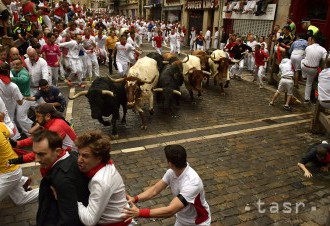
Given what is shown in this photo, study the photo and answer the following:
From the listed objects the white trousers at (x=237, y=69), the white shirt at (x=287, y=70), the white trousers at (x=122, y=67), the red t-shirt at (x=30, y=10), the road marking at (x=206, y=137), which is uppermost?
the red t-shirt at (x=30, y=10)

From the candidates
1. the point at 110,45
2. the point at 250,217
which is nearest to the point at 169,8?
A: the point at 110,45

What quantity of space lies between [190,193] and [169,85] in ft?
22.0

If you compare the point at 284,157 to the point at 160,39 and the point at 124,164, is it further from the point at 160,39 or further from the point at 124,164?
the point at 160,39

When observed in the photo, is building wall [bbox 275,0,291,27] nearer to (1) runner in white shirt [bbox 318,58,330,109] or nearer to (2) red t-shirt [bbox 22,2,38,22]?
(1) runner in white shirt [bbox 318,58,330,109]

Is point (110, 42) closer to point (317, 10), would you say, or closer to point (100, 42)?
point (100, 42)

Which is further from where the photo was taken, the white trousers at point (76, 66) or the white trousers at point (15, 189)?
the white trousers at point (76, 66)

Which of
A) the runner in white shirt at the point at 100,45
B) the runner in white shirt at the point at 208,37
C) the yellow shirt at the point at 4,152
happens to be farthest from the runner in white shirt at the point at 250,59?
the yellow shirt at the point at 4,152

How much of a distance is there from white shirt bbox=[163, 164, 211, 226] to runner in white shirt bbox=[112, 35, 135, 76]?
33.9ft

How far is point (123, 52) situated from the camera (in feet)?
43.0

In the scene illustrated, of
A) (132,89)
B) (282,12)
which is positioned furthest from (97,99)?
(282,12)

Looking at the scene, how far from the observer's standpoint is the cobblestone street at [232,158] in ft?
16.3

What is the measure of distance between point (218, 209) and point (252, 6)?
17.9m

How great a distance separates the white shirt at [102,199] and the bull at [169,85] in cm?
659

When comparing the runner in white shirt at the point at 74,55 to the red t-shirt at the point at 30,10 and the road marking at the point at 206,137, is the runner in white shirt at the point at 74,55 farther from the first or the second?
the road marking at the point at 206,137
